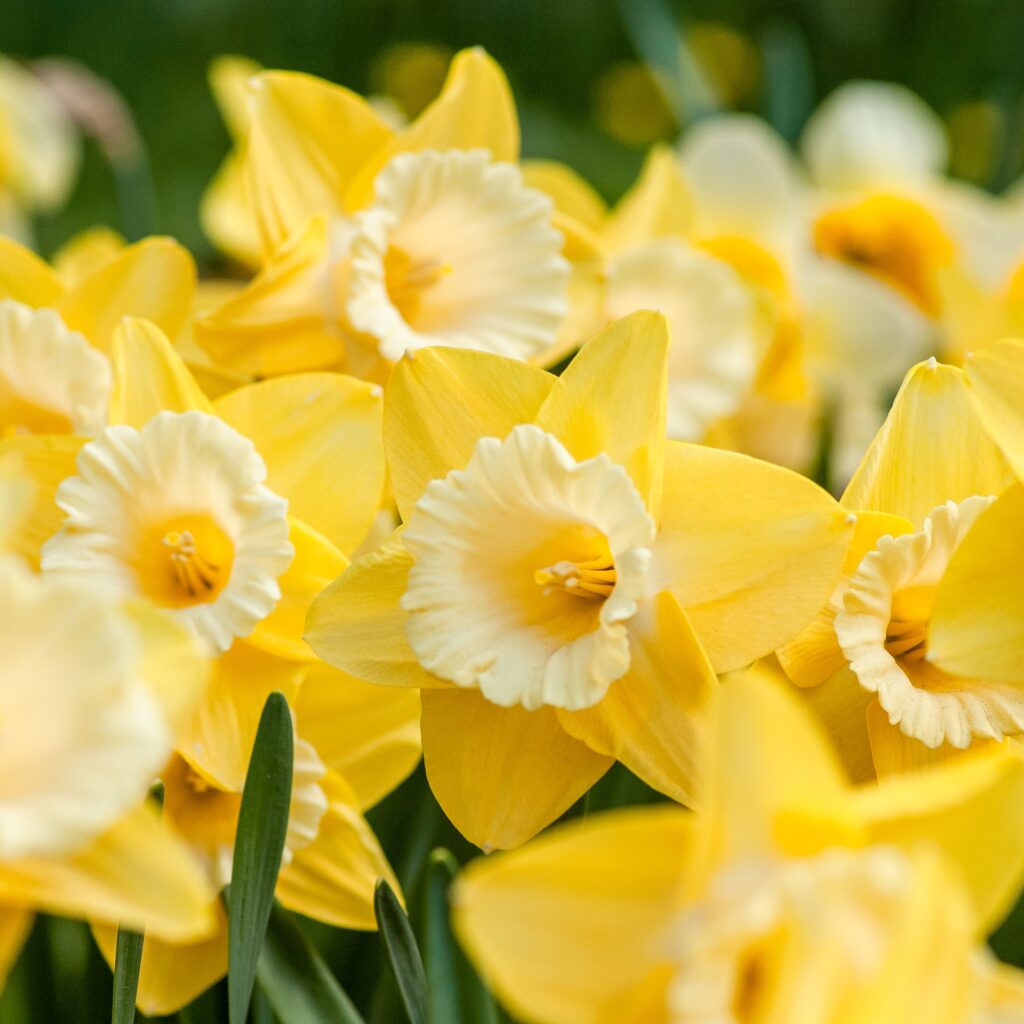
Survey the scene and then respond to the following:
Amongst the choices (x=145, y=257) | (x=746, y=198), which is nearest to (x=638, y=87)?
(x=746, y=198)

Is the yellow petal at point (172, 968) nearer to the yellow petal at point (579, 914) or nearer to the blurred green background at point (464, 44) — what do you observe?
the yellow petal at point (579, 914)

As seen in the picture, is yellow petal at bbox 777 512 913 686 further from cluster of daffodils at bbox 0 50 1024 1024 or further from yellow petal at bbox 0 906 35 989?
yellow petal at bbox 0 906 35 989

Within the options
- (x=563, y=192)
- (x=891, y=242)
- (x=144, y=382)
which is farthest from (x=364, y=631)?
(x=891, y=242)

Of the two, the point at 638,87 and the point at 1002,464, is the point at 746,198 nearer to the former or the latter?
the point at 1002,464

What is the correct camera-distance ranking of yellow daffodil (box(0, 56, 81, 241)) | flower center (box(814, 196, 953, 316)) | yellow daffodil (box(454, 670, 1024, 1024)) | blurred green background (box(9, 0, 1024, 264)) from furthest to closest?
1. blurred green background (box(9, 0, 1024, 264))
2. yellow daffodil (box(0, 56, 81, 241))
3. flower center (box(814, 196, 953, 316))
4. yellow daffodil (box(454, 670, 1024, 1024))

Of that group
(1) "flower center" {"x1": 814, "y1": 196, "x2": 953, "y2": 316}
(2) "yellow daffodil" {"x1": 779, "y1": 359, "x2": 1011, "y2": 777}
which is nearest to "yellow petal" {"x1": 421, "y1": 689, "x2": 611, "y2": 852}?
(2) "yellow daffodil" {"x1": 779, "y1": 359, "x2": 1011, "y2": 777}
